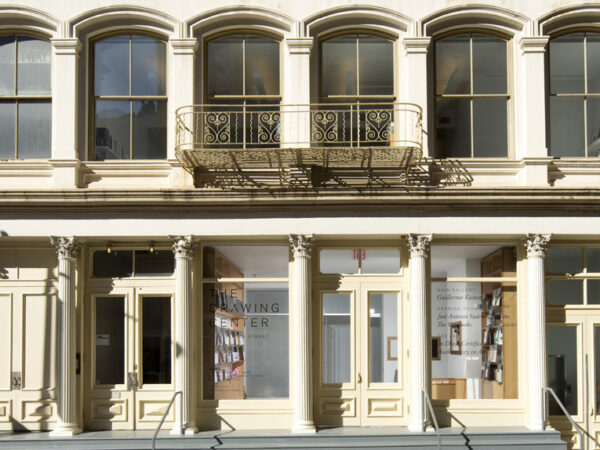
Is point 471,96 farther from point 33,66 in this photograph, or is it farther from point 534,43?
point 33,66

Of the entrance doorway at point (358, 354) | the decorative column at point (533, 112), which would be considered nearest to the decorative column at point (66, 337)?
the entrance doorway at point (358, 354)

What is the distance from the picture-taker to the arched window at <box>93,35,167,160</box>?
56.1 feet

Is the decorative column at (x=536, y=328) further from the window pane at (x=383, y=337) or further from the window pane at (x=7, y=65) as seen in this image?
the window pane at (x=7, y=65)

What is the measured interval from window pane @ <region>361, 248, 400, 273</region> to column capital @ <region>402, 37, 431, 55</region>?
3.61 m

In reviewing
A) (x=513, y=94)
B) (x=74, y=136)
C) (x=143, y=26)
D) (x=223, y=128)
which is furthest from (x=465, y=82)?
(x=74, y=136)

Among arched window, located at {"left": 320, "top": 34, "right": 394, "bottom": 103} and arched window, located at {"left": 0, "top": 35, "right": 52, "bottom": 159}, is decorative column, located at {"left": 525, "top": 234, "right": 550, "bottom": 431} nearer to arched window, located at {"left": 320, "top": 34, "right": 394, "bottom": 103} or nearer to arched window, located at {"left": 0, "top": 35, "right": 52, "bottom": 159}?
arched window, located at {"left": 320, "top": 34, "right": 394, "bottom": 103}

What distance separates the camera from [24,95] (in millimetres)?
17203

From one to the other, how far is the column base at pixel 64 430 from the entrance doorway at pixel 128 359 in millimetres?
591

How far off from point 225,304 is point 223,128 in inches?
124

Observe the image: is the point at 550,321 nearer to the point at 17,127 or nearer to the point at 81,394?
the point at 81,394

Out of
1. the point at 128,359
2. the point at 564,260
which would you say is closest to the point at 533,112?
the point at 564,260

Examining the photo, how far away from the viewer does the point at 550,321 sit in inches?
663

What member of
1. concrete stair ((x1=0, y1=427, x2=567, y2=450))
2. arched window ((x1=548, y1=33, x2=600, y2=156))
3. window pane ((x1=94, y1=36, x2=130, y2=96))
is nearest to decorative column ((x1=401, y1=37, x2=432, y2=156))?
arched window ((x1=548, y1=33, x2=600, y2=156))

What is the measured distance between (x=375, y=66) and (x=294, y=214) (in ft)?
10.4
